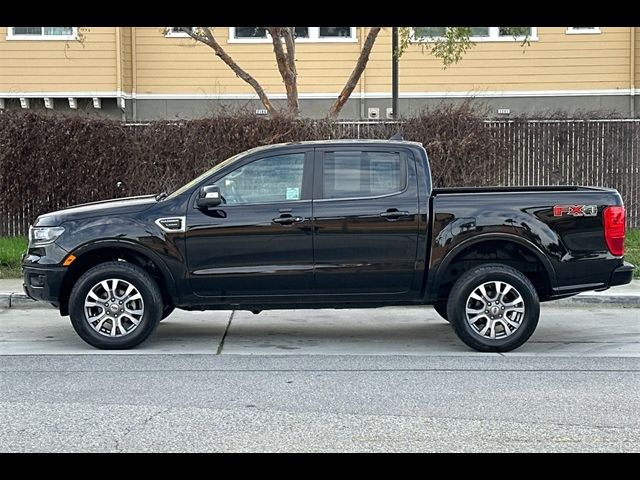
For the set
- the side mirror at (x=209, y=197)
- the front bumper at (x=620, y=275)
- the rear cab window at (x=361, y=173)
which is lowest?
the front bumper at (x=620, y=275)

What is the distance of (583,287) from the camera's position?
28.1 feet

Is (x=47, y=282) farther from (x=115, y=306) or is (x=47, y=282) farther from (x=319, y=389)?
(x=319, y=389)

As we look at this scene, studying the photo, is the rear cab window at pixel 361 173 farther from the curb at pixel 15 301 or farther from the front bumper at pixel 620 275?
the curb at pixel 15 301

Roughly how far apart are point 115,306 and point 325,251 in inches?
80.1

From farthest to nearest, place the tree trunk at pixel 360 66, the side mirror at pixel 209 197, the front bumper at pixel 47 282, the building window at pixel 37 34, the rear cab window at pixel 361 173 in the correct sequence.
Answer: the building window at pixel 37 34 → the tree trunk at pixel 360 66 → the rear cab window at pixel 361 173 → the front bumper at pixel 47 282 → the side mirror at pixel 209 197

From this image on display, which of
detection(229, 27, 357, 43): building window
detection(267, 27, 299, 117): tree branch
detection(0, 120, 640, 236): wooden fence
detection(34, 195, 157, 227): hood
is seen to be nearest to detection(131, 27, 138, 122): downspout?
detection(229, 27, 357, 43): building window

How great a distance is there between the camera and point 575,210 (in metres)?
8.47

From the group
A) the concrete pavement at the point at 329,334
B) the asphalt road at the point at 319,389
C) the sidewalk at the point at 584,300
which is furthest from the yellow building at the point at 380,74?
the asphalt road at the point at 319,389

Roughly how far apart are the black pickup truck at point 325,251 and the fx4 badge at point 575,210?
0.5 inches

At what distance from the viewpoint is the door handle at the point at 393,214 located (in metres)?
8.50

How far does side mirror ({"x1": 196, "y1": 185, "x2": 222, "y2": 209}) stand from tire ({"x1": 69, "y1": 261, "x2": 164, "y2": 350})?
87cm

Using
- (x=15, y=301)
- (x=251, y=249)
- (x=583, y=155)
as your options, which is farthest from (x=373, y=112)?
(x=251, y=249)

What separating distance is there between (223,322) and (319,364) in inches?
102
